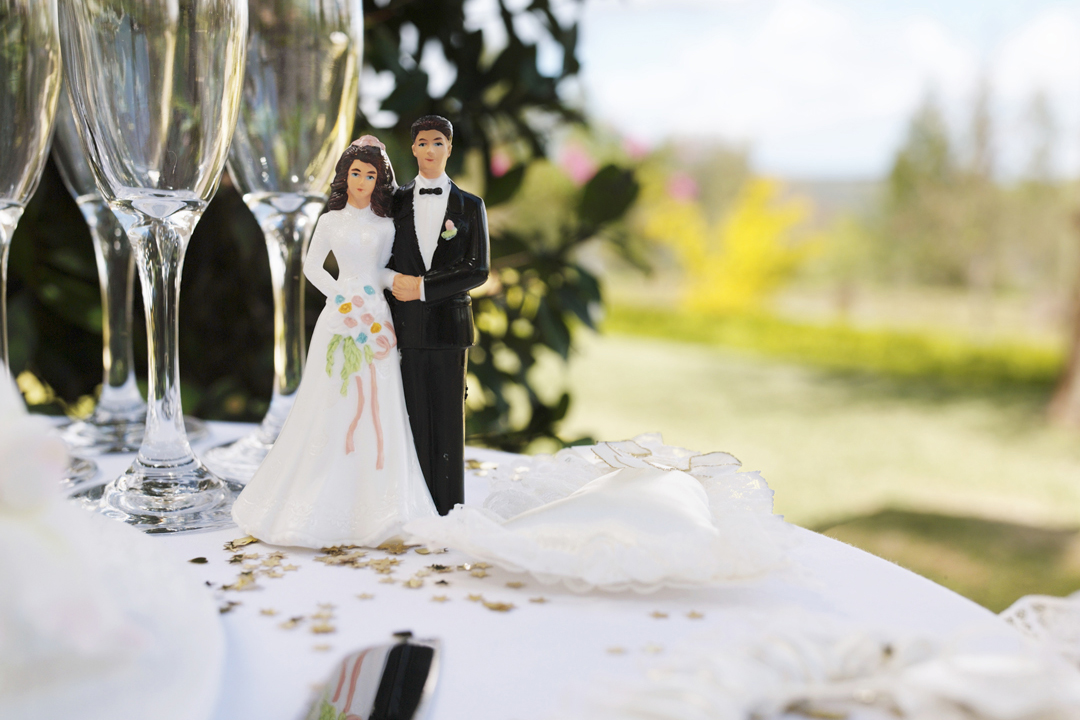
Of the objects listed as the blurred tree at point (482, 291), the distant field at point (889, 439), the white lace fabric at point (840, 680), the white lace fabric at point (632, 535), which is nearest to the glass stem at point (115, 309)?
the blurred tree at point (482, 291)

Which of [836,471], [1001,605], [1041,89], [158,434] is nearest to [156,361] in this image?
[158,434]

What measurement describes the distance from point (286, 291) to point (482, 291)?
40 cm

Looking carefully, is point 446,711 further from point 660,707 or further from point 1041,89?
point 1041,89

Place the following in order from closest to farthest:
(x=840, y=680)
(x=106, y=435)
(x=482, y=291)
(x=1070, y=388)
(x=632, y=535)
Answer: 1. (x=840, y=680)
2. (x=632, y=535)
3. (x=106, y=435)
4. (x=482, y=291)
5. (x=1070, y=388)

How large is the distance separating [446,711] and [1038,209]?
152 inches

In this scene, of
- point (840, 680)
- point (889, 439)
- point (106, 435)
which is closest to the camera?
point (840, 680)

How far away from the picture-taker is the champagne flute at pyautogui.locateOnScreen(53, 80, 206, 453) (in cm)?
76

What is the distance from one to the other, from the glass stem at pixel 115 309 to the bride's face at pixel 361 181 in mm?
360

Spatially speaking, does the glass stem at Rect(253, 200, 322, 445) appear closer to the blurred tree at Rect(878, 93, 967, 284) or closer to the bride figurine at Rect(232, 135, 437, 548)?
the bride figurine at Rect(232, 135, 437, 548)

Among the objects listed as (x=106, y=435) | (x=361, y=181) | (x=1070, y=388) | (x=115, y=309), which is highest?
(x=361, y=181)

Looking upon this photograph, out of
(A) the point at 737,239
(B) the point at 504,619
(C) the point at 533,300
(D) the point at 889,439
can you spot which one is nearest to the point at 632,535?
(B) the point at 504,619

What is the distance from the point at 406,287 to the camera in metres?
0.52

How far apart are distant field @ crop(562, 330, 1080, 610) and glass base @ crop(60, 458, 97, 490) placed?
1491mm

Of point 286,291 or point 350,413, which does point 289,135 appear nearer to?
point 286,291
